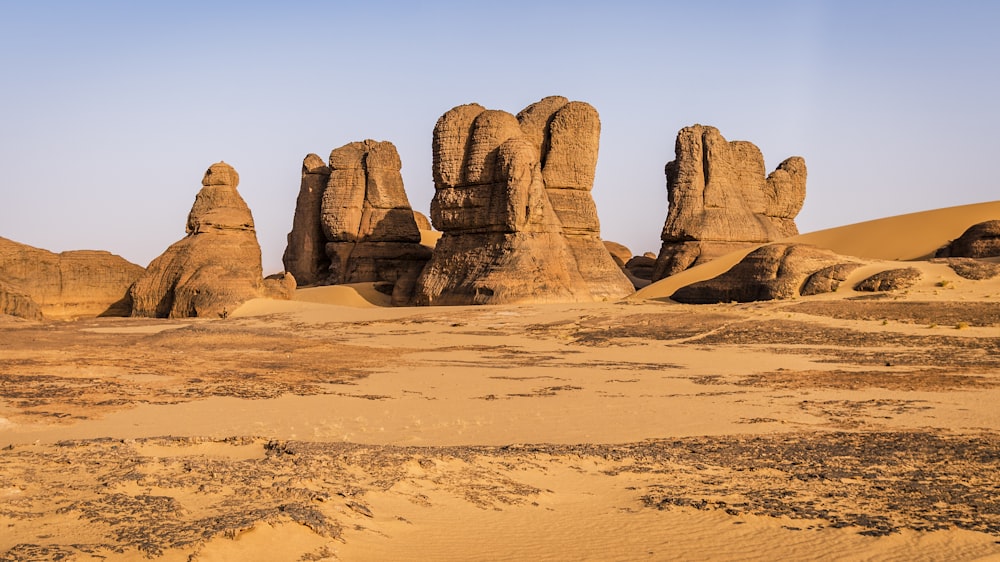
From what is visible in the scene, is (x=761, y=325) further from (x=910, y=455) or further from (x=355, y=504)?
(x=355, y=504)

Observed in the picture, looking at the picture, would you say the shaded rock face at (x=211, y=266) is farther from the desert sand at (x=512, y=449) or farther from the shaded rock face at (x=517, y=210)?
the desert sand at (x=512, y=449)

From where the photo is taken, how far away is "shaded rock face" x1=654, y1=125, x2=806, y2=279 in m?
33.0

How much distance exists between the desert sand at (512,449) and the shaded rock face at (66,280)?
34.1ft

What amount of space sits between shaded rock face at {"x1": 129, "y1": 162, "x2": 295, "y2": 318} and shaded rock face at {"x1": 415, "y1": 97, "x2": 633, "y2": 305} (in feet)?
17.0

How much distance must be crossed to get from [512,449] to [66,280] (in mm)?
21947

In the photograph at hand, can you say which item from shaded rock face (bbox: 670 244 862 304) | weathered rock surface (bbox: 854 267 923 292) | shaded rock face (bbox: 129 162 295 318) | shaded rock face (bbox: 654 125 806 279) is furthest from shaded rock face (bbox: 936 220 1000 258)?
shaded rock face (bbox: 129 162 295 318)

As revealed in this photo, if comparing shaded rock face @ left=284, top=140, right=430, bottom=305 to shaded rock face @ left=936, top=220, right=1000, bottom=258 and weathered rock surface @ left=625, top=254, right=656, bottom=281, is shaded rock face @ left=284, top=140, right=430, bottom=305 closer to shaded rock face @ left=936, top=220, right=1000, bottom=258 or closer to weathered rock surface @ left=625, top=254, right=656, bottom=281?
weathered rock surface @ left=625, top=254, right=656, bottom=281

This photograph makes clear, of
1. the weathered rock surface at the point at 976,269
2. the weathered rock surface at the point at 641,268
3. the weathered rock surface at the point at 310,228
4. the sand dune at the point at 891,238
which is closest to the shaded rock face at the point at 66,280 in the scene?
the weathered rock surface at the point at 310,228

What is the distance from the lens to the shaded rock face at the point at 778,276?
61.8ft

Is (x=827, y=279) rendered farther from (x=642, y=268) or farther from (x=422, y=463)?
(x=642, y=268)

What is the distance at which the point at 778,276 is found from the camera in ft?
64.6

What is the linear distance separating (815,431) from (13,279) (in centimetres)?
2241

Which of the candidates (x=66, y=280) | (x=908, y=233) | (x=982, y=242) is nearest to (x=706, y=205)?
(x=908, y=233)

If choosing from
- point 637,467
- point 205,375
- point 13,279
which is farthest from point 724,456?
point 13,279
